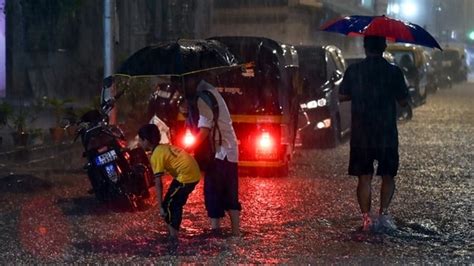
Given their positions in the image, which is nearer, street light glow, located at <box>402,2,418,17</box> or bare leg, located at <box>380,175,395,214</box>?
bare leg, located at <box>380,175,395,214</box>

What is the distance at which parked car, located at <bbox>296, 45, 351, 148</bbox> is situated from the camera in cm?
1609

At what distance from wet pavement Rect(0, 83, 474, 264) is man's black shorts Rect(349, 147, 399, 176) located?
58 cm

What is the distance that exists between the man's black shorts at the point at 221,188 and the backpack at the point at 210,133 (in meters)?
0.09

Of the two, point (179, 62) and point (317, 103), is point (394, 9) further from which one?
point (179, 62)

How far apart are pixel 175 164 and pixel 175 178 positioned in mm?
127

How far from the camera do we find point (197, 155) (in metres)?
8.20

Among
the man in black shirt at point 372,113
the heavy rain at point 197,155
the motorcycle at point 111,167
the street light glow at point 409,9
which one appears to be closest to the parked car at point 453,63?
the street light glow at point 409,9

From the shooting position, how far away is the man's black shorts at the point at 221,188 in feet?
27.3

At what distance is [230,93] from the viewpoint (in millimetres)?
12562

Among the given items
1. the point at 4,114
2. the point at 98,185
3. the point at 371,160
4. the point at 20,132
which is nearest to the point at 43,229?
the point at 98,185

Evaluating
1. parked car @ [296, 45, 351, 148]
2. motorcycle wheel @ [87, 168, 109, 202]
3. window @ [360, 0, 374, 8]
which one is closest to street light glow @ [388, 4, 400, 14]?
window @ [360, 0, 374, 8]

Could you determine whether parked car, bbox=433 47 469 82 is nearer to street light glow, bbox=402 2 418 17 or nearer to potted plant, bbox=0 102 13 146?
street light glow, bbox=402 2 418 17

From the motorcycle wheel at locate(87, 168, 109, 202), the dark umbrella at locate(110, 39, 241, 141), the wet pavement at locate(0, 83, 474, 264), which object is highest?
the dark umbrella at locate(110, 39, 241, 141)

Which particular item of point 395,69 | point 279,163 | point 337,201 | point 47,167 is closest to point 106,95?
point 47,167
